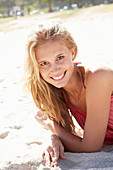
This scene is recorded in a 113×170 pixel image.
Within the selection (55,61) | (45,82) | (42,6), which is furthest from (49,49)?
(42,6)

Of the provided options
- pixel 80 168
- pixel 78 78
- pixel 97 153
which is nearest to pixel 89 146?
pixel 97 153

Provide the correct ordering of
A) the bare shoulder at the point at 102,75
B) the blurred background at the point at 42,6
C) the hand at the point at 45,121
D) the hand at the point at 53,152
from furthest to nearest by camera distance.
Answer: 1. the blurred background at the point at 42,6
2. the hand at the point at 45,121
3. the hand at the point at 53,152
4. the bare shoulder at the point at 102,75

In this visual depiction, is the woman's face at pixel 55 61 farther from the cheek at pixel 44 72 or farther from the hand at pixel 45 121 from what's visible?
the hand at pixel 45 121

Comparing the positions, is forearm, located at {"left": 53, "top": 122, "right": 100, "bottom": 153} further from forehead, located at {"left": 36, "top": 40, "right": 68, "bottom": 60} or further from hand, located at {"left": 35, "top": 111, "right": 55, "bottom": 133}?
forehead, located at {"left": 36, "top": 40, "right": 68, "bottom": 60}

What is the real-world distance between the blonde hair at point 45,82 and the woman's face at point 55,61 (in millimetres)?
42

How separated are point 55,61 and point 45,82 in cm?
31

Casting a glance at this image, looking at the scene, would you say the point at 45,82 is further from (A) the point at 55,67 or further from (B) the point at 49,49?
(B) the point at 49,49

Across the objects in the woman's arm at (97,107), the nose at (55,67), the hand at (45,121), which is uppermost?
the nose at (55,67)

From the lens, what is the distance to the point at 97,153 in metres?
2.33

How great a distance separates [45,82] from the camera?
2.48m

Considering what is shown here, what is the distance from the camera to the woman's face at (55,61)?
7.24 feet

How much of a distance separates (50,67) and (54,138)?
0.65 m

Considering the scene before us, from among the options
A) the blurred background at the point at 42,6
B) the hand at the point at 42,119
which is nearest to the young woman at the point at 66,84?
the hand at the point at 42,119

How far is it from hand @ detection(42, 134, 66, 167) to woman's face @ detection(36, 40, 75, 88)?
517 mm
